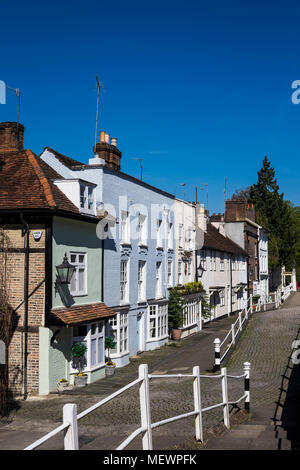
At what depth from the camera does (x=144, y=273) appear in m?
26.2

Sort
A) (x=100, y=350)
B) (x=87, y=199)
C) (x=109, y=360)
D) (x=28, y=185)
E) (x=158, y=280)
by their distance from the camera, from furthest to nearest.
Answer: (x=158, y=280), (x=109, y=360), (x=87, y=199), (x=100, y=350), (x=28, y=185)

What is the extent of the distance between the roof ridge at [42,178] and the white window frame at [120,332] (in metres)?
6.80

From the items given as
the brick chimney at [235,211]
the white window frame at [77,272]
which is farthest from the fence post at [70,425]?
the brick chimney at [235,211]

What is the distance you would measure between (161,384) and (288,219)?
51971 millimetres

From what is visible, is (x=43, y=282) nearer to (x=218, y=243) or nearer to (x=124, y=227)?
(x=124, y=227)

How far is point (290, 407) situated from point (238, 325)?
852 inches

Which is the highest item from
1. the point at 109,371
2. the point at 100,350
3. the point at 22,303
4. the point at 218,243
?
the point at 218,243

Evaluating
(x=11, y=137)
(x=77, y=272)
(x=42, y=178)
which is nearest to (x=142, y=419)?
(x=77, y=272)

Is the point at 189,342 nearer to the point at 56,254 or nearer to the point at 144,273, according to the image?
the point at 144,273

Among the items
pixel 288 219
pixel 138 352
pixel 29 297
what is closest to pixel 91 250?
pixel 29 297

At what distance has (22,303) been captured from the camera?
17.3 m

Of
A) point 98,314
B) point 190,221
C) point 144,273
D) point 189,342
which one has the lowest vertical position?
point 189,342

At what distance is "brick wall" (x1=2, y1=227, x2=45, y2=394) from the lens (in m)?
16.9

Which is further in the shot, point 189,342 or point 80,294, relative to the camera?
point 189,342
